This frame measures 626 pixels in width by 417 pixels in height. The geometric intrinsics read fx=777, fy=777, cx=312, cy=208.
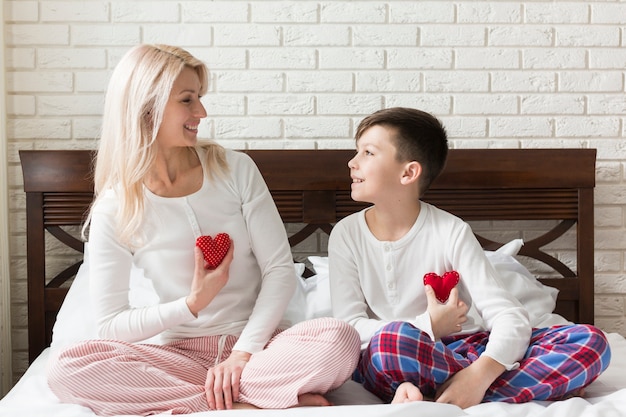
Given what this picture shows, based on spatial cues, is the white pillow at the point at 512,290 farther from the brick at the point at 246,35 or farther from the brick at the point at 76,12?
the brick at the point at 76,12

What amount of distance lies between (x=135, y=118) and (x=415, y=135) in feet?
2.19

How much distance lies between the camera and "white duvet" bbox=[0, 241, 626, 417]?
1.42 m

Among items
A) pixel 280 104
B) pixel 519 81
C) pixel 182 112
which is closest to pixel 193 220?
pixel 182 112

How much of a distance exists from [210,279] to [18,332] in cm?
115

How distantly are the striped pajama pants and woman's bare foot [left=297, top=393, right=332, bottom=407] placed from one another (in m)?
0.01

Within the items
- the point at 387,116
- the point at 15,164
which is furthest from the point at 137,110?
the point at 15,164

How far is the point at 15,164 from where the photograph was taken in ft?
8.16

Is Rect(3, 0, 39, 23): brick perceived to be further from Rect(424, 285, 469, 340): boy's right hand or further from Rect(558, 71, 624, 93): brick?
Rect(558, 71, 624, 93): brick

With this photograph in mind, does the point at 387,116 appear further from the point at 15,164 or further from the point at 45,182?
the point at 15,164

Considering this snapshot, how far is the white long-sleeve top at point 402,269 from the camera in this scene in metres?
1.78

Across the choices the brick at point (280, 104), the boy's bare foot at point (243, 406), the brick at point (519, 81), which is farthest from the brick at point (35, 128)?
the brick at point (519, 81)

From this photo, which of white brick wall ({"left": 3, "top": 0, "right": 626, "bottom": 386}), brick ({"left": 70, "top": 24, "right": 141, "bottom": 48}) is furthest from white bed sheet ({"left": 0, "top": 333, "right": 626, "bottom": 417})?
brick ({"left": 70, "top": 24, "right": 141, "bottom": 48})

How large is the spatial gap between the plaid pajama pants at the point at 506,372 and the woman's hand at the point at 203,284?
0.36 m

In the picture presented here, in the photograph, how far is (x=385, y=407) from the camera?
55.1 inches
